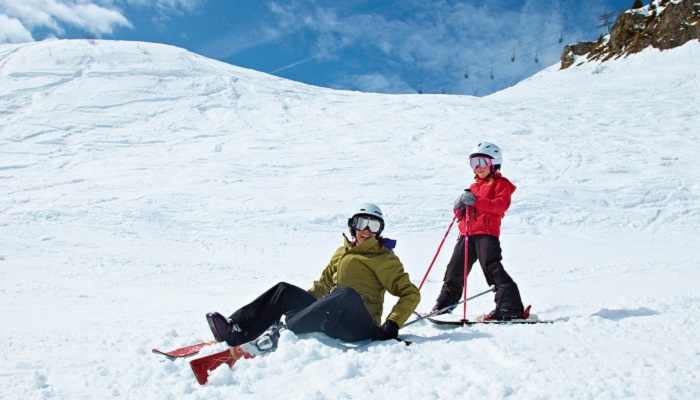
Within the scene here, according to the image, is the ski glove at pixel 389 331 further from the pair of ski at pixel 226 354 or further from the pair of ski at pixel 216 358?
the pair of ski at pixel 216 358

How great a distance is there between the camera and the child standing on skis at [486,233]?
15.6 feet

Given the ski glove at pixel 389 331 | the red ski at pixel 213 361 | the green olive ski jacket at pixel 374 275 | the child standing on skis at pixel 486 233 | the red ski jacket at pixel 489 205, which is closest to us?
the red ski at pixel 213 361

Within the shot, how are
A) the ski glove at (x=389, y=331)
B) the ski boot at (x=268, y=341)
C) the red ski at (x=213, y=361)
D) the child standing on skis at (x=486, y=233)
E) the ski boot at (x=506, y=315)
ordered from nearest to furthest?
the red ski at (x=213, y=361)
the ski boot at (x=268, y=341)
the ski glove at (x=389, y=331)
the ski boot at (x=506, y=315)
the child standing on skis at (x=486, y=233)

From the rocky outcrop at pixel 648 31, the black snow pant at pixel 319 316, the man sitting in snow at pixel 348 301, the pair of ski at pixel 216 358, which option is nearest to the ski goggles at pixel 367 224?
the man sitting in snow at pixel 348 301

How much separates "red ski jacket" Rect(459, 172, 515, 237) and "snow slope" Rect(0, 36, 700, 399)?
1.09 m

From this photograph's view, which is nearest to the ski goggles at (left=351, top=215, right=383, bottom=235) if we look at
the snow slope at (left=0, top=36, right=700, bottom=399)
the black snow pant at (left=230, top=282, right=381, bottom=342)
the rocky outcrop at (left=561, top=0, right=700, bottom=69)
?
the black snow pant at (left=230, top=282, right=381, bottom=342)

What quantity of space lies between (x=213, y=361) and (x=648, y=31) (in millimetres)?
45876

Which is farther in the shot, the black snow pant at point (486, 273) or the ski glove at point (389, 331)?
the black snow pant at point (486, 273)

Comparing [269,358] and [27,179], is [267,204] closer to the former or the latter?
[27,179]

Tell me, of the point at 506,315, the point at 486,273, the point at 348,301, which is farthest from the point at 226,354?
the point at 486,273

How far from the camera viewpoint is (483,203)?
4.94 m

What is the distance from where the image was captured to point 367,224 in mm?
4297

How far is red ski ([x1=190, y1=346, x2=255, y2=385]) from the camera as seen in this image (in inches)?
122

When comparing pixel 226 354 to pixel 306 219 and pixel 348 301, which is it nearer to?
pixel 348 301
